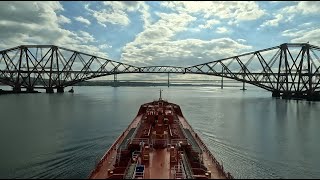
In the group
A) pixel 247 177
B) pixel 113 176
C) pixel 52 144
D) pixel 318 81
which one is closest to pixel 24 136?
pixel 52 144

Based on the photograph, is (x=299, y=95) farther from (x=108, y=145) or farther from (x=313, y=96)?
(x=108, y=145)

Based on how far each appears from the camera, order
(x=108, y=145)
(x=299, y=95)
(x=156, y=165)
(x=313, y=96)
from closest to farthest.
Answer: (x=156, y=165) → (x=108, y=145) → (x=313, y=96) → (x=299, y=95)

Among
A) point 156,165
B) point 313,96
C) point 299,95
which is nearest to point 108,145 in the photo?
point 156,165

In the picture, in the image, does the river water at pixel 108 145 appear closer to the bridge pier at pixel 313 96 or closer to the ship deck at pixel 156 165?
the ship deck at pixel 156 165

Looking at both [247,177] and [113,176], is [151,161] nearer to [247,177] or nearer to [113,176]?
[113,176]

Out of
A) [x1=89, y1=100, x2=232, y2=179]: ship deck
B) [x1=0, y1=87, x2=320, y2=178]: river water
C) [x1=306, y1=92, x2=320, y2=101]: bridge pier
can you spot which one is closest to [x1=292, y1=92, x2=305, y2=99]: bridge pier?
[x1=306, y1=92, x2=320, y2=101]: bridge pier

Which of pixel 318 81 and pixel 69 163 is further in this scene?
pixel 318 81

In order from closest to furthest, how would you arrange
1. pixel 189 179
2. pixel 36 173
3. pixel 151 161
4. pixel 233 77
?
pixel 189 179
pixel 151 161
pixel 36 173
pixel 233 77

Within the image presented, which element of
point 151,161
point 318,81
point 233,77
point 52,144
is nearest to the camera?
point 151,161

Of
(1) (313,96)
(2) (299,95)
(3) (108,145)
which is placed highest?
(2) (299,95)

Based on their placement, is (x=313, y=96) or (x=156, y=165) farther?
(x=313, y=96)

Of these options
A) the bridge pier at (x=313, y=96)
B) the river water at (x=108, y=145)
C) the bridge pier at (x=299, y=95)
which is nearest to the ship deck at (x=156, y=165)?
the river water at (x=108, y=145)
